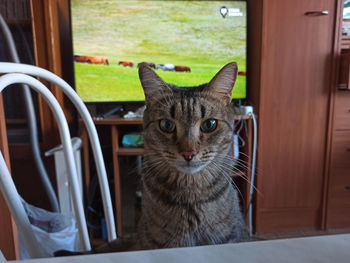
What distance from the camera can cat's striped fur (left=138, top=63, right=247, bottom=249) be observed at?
57 cm

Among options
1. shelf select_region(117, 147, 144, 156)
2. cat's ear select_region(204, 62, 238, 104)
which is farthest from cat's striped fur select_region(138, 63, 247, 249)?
shelf select_region(117, 147, 144, 156)

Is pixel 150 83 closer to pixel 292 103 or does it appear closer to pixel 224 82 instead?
pixel 224 82

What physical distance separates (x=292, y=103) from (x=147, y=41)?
3.24 feet

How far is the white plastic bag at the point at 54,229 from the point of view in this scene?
3.14ft

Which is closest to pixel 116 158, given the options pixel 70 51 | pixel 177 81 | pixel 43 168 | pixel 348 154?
pixel 43 168

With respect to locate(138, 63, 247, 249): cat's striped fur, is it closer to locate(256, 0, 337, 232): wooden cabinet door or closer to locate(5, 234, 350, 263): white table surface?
locate(5, 234, 350, 263): white table surface

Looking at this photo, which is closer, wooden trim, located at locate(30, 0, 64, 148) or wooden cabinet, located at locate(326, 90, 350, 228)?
wooden trim, located at locate(30, 0, 64, 148)

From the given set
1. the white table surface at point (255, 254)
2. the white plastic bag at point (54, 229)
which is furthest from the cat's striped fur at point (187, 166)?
the white plastic bag at point (54, 229)

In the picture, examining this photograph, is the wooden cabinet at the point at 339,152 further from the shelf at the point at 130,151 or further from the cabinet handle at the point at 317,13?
the shelf at the point at 130,151

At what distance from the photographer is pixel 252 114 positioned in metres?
1.49

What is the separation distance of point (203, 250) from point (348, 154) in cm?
163

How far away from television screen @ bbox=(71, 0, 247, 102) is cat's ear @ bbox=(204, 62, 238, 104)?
2.78 feet

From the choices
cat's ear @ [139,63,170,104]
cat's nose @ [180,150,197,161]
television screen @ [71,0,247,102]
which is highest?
television screen @ [71,0,247,102]

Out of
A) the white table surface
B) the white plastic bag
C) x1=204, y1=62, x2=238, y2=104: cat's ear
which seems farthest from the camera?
the white plastic bag
